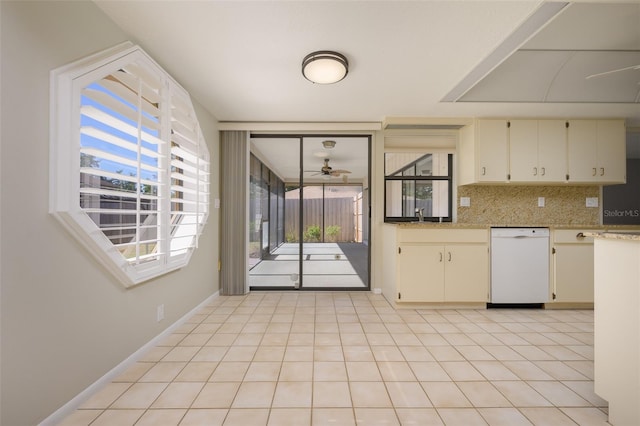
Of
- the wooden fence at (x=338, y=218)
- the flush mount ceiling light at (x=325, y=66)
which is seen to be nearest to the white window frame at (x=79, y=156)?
the flush mount ceiling light at (x=325, y=66)

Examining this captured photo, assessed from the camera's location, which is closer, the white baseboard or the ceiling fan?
the white baseboard

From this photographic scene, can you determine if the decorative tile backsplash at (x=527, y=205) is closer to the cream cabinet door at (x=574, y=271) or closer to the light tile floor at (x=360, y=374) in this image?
the cream cabinet door at (x=574, y=271)

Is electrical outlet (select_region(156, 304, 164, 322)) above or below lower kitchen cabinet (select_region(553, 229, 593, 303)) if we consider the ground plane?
below

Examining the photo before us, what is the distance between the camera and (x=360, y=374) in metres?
1.83

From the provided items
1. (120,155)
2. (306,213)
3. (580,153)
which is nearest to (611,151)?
(580,153)

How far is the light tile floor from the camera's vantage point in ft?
4.83

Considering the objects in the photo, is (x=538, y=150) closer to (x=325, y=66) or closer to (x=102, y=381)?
(x=325, y=66)

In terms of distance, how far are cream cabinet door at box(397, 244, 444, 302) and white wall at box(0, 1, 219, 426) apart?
105 inches

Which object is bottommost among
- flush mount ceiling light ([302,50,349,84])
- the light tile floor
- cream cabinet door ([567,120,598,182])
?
the light tile floor

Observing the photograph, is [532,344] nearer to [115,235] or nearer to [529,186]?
[529,186]

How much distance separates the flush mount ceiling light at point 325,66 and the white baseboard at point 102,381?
95.4 inches

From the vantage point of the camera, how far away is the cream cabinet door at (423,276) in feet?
10.2

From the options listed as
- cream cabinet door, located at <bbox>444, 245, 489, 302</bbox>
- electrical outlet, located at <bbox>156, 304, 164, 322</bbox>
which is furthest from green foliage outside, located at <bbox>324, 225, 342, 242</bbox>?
electrical outlet, located at <bbox>156, 304, 164, 322</bbox>

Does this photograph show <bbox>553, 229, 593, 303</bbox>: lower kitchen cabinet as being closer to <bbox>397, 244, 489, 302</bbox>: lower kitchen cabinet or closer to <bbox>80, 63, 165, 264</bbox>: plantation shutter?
<bbox>397, 244, 489, 302</bbox>: lower kitchen cabinet
